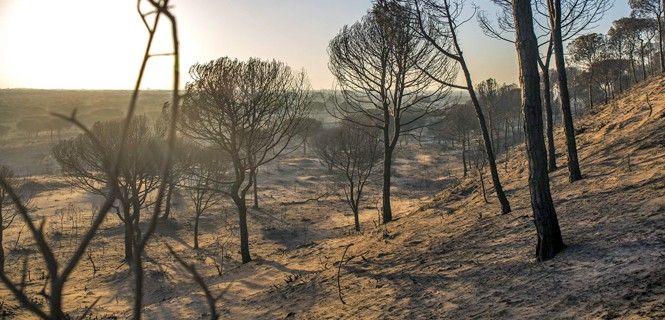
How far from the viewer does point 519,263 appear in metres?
5.98

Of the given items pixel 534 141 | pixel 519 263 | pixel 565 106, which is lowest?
pixel 519 263

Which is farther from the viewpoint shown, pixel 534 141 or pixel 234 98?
pixel 234 98

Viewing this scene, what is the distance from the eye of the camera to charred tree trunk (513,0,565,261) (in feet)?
18.9

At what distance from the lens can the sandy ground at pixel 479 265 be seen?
475cm

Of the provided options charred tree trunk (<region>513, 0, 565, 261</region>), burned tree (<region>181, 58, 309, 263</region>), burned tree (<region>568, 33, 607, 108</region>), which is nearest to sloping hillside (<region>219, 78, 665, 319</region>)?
charred tree trunk (<region>513, 0, 565, 261</region>)

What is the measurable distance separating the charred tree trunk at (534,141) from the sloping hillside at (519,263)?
0.85 feet

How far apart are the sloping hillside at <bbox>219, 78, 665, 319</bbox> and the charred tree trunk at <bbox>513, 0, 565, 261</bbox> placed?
10.2 inches

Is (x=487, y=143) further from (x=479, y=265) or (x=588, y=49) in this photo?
(x=588, y=49)

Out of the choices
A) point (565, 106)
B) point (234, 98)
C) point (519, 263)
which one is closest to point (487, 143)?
point (565, 106)

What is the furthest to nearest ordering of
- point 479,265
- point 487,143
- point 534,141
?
point 487,143 → point 479,265 → point 534,141

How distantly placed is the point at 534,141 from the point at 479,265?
6.47ft

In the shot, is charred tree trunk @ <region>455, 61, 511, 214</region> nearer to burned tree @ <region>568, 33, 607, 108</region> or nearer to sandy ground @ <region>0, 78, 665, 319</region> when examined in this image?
sandy ground @ <region>0, 78, 665, 319</region>

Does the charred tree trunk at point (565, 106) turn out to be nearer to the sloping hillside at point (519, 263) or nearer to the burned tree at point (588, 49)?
the sloping hillside at point (519, 263)

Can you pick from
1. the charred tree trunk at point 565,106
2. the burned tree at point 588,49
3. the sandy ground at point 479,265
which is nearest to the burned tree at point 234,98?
the sandy ground at point 479,265
